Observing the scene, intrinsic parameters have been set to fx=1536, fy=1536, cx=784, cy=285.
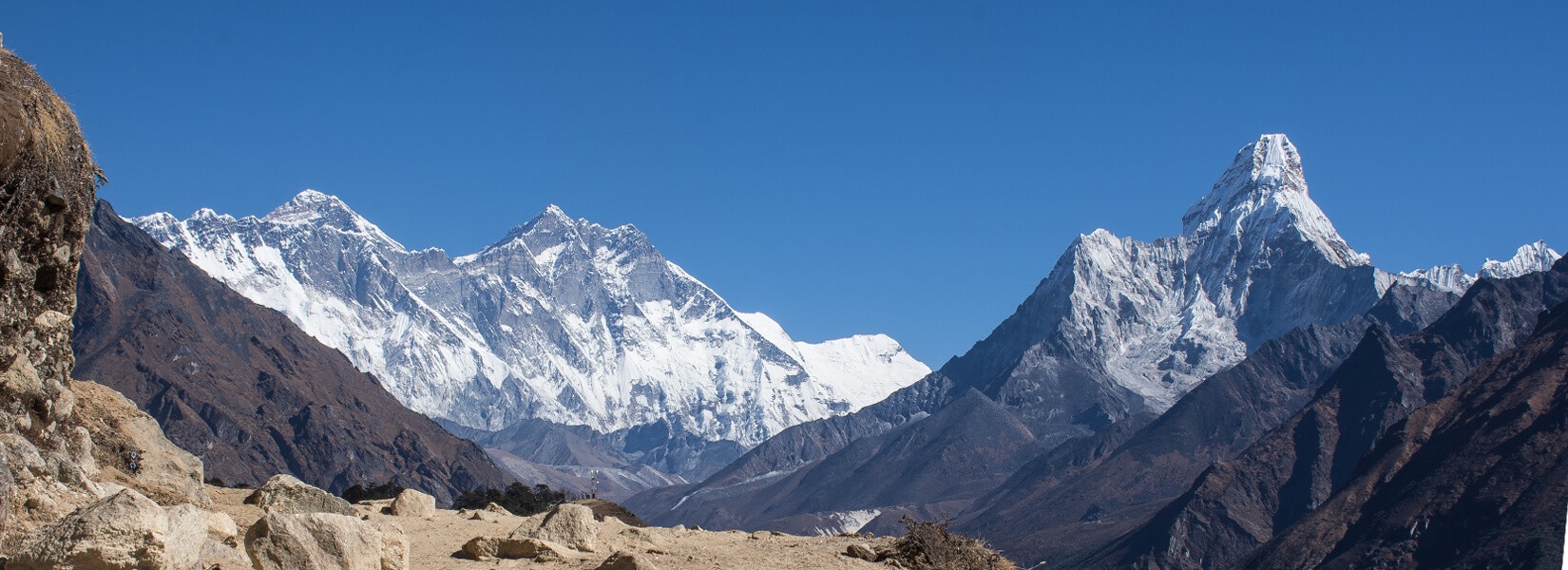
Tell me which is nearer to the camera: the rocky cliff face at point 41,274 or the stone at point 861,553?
the rocky cliff face at point 41,274

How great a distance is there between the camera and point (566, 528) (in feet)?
72.4

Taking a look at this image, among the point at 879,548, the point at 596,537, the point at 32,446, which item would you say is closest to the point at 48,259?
the point at 32,446

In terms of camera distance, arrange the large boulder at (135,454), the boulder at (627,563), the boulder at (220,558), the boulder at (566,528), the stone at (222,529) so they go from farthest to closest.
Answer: the boulder at (566,528) < the large boulder at (135,454) < the stone at (222,529) < the boulder at (627,563) < the boulder at (220,558)

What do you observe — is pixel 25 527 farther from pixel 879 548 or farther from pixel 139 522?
Result: pixel 879 548

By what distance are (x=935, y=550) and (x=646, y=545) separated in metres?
4.34

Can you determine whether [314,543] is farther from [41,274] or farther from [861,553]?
[861,553]

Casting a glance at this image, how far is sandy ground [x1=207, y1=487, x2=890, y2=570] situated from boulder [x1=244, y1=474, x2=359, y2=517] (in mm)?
295

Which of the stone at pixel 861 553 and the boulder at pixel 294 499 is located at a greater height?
the boulder at pixel 294 499

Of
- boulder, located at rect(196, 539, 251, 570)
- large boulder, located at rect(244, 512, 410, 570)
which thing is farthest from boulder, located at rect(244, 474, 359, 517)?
large boulder, located at rect(244, 512, 410, 570)

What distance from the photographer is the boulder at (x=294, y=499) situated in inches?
949

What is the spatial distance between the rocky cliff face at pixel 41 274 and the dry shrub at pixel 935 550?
10586mm

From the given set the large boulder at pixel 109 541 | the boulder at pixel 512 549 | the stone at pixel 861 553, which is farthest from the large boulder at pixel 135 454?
the stone at pixel 861 553

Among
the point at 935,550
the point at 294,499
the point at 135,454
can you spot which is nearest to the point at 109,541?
the point at 135,454

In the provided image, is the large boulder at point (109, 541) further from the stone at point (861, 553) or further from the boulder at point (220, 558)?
the stone at point (861, 553)
